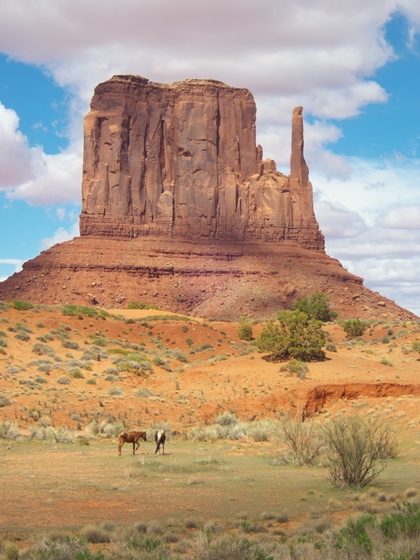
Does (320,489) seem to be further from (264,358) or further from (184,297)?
(184,297)

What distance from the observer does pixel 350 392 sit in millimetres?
25828

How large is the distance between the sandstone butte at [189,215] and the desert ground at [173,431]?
51.2 meters

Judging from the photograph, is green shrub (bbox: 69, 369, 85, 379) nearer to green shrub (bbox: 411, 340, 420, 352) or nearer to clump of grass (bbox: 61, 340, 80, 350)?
clump of grass (bbox: 61, 340, 80, 350)

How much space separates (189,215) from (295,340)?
80.5 meters

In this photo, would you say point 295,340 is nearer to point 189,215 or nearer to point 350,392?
point 350,392

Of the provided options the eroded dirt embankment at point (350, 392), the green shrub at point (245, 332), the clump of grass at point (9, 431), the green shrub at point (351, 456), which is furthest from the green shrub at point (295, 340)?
the green shrub at point (245, 332)

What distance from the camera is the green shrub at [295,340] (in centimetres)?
3130

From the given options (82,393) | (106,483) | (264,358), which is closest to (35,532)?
(106,483)

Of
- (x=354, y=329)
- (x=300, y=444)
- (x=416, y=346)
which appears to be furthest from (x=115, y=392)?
(x=354, y=329)

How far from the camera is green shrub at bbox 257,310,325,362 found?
31297mm

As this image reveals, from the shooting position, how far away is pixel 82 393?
91.9ft

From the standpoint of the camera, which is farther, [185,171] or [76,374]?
[185,171]

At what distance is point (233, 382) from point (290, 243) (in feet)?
271

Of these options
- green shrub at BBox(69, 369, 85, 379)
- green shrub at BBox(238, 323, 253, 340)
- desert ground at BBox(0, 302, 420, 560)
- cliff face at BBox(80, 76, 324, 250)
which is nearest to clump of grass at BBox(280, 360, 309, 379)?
desert ground at BBox(0, 302, 420, 560)
